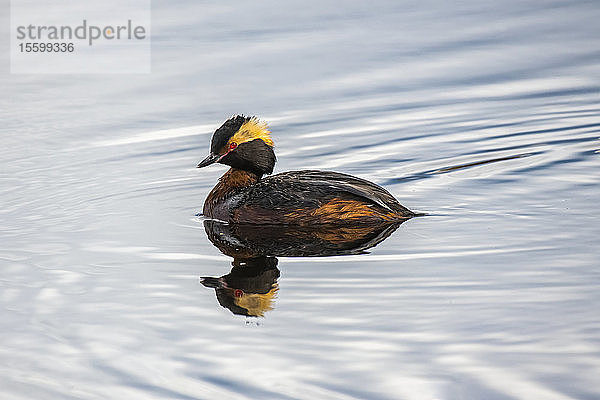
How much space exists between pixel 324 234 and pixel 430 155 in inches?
95.7

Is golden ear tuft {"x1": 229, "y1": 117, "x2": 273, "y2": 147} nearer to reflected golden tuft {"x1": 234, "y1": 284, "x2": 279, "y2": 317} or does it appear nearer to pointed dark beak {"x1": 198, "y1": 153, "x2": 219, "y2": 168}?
pointed dark beak {"x1": 198, "y1": 153, "x2": 219, "y2": 168}

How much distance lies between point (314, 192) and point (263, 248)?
0.89m

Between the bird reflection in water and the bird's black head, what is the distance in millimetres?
685

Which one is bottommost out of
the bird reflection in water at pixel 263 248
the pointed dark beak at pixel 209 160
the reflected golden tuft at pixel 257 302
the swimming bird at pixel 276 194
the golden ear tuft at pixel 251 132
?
the reflected golden tuft at pixel 257 302

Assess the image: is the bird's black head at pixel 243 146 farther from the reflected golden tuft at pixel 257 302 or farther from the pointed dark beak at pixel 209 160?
the reflected golden tuft at pixel 257 302

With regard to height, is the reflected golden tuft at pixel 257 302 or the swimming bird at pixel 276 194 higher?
the swimming bird at pixel 276 194

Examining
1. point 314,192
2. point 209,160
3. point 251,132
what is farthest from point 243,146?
point 314,192

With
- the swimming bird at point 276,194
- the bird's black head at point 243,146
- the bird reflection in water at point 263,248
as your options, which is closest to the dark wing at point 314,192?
the swimming bird at point 276,194

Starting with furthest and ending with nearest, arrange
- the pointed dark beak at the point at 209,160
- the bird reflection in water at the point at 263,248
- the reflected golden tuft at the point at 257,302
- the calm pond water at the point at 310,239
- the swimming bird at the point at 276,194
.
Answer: the pointed dark beak at the point at 209,160
the swimming bird at the point at 276,194
the bird reflection in water at the point at 263,248
the reflected golden tuft at the point at 257,302
the calm pond water at the point at 310,239

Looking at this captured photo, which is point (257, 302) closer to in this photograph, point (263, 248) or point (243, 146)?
point (263, 248)

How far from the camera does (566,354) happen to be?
5.99 m

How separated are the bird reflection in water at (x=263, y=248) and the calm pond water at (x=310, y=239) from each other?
1.6 inches

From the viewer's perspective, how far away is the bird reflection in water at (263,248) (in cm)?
739

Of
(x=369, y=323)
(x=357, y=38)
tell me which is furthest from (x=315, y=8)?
(x=369, y=323)
